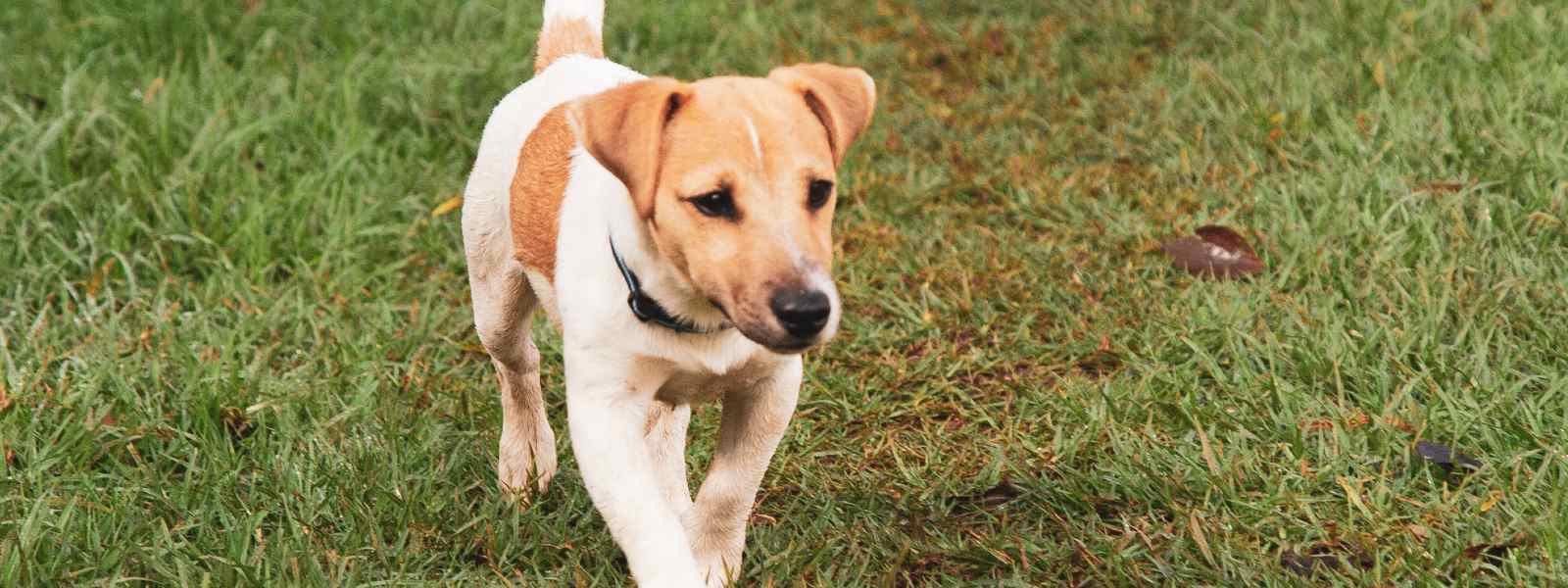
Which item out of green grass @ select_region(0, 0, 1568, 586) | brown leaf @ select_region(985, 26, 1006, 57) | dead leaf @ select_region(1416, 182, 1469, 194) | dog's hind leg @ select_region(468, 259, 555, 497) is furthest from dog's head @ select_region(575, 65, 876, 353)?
brown leaf @ select_region(985, 26, 1006, 57)

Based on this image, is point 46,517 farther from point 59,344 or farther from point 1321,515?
point 1321,515

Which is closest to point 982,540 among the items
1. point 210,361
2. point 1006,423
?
point 1006,423

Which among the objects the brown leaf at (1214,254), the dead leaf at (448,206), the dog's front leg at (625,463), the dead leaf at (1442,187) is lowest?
the dead leaf at (448,206)

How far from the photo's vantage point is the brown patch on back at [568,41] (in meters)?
4.21

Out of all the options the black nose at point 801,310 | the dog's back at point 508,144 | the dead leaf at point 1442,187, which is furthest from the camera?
the dead leaf at point 1442,187

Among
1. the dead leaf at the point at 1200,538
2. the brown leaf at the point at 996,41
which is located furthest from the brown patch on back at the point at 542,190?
the brown leaf at the point at 996,41

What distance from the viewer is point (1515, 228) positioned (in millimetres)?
4879

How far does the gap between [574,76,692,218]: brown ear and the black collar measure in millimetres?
166

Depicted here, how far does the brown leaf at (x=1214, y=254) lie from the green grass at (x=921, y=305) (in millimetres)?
71

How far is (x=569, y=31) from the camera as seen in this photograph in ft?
13.9

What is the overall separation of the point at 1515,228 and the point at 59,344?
4129mm

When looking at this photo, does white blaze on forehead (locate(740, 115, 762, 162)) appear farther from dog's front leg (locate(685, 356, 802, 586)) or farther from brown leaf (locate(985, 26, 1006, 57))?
brown leaf (locate(985, 26, 1006, 57))

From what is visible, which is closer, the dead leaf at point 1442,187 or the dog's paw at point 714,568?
the dog's paw at point 714,568

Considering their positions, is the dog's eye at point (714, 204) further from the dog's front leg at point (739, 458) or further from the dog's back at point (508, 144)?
the dog's back at point (508, 144)
